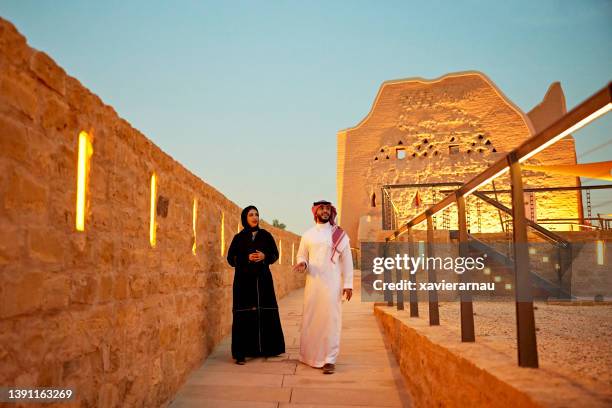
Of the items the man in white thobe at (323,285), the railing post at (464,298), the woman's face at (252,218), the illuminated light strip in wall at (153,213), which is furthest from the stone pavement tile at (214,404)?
the woman's face at (252,218)

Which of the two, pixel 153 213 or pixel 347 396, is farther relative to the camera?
pixel 347 396

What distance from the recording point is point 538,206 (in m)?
23.3

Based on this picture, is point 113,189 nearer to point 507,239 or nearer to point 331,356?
point 331,356

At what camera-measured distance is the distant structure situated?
24.4 metres

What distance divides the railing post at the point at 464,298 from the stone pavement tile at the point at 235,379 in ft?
5.50

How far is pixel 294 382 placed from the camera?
153 inches

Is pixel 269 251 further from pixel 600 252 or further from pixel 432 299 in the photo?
pixel 600 252

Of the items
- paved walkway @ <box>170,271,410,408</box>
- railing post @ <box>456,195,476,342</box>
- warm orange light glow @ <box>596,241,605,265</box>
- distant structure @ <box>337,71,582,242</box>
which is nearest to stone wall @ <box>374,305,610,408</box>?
railing post @ <box>456,195,476,342</box>

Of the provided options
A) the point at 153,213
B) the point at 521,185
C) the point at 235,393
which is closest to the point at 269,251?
the point at 235,393

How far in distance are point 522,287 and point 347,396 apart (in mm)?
1967

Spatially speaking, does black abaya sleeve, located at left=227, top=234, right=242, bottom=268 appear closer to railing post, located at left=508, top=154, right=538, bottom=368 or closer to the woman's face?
the woman's face

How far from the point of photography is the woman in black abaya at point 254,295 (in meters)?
4.68

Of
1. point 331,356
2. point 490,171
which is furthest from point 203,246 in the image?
point 490,171

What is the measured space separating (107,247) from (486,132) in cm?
2545
